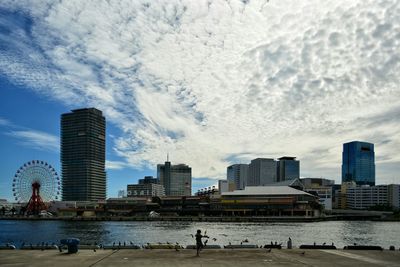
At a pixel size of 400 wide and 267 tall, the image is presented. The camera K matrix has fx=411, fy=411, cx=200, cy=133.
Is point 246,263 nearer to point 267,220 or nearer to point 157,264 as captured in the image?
point 157,264

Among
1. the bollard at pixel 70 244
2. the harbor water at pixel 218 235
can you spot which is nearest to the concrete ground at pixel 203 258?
the bollard at pixel 70 244

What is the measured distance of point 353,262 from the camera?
24.4 metres

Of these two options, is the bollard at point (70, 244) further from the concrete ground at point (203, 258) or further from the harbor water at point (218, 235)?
the harbor water at point (218, 235)

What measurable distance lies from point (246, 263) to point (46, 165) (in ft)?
581

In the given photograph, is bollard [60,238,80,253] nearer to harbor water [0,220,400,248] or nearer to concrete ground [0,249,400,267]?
concrete ground [0,249,400,267]

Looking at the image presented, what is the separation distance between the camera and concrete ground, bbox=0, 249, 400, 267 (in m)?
23.5

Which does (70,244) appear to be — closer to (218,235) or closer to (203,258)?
(203,258)

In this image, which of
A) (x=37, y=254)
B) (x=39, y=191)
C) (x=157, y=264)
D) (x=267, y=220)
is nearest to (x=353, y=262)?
(x=157, y=264)

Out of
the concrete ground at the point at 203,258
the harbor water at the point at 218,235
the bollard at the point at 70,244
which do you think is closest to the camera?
the concrete ground at the point at 203,258

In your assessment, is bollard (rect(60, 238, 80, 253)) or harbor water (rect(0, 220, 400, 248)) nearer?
bollard (rect(60, 238, 80, 253))

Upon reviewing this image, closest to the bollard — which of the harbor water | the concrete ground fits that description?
the concrete ground

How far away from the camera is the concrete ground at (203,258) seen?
2355cm

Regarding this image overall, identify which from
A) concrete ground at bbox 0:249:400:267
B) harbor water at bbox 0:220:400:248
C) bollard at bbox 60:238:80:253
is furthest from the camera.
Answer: harbor water at bbox 0:220:400:248

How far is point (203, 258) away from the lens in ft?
83.8
